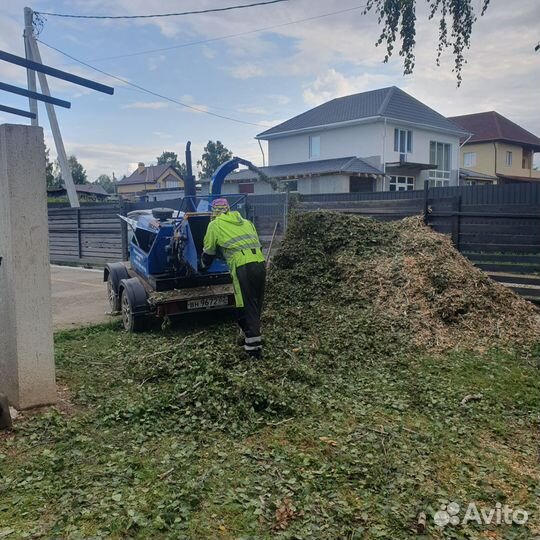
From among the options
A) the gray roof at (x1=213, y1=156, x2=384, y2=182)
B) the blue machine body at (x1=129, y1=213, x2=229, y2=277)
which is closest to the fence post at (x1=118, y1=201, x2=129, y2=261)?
the blue machine body at (x1=129, y1=213, x2=229, y2=277)

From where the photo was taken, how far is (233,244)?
560cm

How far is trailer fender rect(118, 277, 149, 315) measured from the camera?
678cm

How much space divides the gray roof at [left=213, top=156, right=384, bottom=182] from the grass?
1967cm

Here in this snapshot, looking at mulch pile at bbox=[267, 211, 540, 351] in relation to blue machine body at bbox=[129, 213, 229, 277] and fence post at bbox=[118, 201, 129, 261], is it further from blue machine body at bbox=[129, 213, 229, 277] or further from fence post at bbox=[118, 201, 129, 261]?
fence post at bbox=[118, 201, 129, 261]

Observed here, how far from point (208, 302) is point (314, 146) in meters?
24.6

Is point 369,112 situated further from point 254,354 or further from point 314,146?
point 254,354

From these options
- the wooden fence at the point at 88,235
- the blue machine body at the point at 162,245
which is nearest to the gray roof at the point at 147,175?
the wooden fence at the point at 88,235

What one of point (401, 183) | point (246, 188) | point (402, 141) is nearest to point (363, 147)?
point (402, 141)

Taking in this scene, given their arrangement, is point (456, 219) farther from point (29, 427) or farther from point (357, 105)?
point (357, 105)

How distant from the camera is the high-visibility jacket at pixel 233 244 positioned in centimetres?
560

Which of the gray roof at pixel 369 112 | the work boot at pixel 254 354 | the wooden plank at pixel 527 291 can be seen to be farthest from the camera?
the gray roof at pixel 369 112

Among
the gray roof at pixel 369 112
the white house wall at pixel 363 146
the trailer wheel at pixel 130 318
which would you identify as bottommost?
the trailer wheel at pixel 130 318

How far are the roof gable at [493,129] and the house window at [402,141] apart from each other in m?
10.2

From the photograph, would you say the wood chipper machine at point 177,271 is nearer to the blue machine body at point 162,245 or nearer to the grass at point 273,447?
the blue machine body at point 162,245
